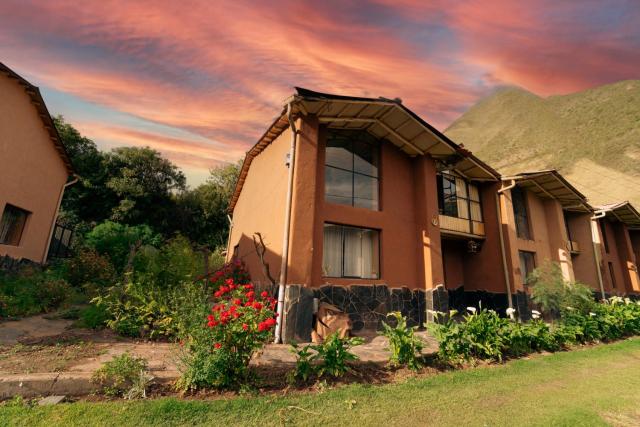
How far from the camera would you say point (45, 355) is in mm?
5277

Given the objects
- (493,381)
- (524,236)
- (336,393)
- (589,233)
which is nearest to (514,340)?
(493,381)

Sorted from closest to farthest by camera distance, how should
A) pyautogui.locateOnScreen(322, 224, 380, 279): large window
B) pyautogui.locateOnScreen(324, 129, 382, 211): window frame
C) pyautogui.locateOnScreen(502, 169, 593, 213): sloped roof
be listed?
pyautogui.locateOnScreen(322, 224, 380, 279): large window, pyautogui.locateOnScreen(324, 129, 382, 211): window frame, pyautogui.locateOnScreen(502, 169, 593, 213): sloped roof

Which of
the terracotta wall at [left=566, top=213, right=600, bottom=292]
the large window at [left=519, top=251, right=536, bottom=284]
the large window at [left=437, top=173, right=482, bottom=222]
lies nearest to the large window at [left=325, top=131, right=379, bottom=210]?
the large window at [left=437, top=173, right=482, bottom=222]

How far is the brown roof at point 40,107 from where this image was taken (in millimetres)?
10891

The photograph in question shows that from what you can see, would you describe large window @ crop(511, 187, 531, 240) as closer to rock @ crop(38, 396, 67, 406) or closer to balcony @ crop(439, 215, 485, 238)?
balcony @ crop(439, 215, 485, 238)

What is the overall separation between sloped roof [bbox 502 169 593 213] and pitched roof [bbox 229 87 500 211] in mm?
2955

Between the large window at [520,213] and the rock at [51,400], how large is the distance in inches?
712

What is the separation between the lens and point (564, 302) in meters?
9.91

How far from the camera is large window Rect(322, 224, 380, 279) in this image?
9648 millimetres

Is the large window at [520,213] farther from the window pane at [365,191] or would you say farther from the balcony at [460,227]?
the window pane at [365,191]

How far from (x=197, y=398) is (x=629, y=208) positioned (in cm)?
2634

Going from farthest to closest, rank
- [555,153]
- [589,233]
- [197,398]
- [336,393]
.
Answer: [555,153] < [589,233] < [336,393] < [197,398]

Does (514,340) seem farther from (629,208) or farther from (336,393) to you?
(629,208)

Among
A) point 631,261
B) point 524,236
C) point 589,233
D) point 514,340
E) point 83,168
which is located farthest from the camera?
point 83,168
